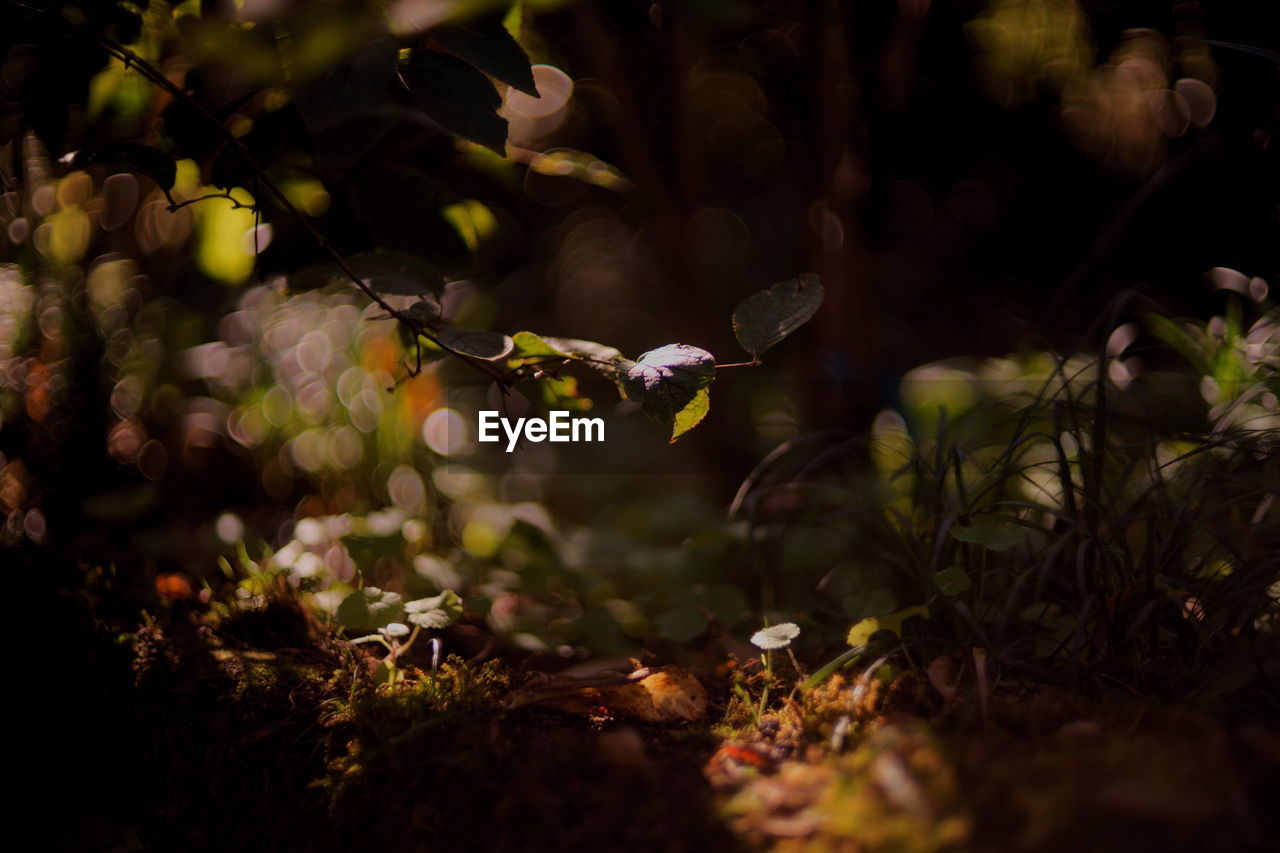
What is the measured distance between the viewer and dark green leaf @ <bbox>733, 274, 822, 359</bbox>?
0.98m

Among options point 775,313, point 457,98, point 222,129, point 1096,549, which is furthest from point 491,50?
point 1096,549

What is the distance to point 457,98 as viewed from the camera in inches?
39.3

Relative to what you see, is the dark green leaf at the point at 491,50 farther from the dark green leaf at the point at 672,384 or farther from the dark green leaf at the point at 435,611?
the dark green leaf at the point at 435,611

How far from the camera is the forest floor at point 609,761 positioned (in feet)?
2.01

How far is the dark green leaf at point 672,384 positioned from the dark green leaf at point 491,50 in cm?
39

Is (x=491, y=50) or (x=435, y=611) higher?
(x=491, y=50)

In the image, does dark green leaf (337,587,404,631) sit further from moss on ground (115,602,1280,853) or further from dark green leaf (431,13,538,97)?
dark green leaf (431,13,538,97)

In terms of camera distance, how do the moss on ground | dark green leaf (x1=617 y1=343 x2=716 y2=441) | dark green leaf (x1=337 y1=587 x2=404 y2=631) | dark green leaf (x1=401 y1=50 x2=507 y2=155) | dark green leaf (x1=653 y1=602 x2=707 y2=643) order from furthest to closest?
1. dark green leaf (x1=653 y1=602 x2=707 y2=643)
2. dark green leaf (x1=337 y1=587 x2=404 y2=631)
3. dark green leaf (x1=401 y1=50 x2=507 y2=155)
4. dark green leaf (x1=617 y1=343 x2=716 y2=441)
5. the moss on ground

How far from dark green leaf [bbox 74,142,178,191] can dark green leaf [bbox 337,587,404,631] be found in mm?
607

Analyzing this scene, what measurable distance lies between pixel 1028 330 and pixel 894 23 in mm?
1133

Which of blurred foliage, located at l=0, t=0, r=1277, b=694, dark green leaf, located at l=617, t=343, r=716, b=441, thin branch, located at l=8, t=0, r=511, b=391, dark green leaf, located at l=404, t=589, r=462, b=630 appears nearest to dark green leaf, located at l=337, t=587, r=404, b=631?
dark green leaf, located at l=404, t=589, r=462, b=630

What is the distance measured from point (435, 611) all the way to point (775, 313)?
643mm

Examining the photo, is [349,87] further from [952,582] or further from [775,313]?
[952,582]

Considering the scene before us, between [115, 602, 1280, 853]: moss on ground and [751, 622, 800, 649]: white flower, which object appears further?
[751, 622, 800, 649]: white flower
